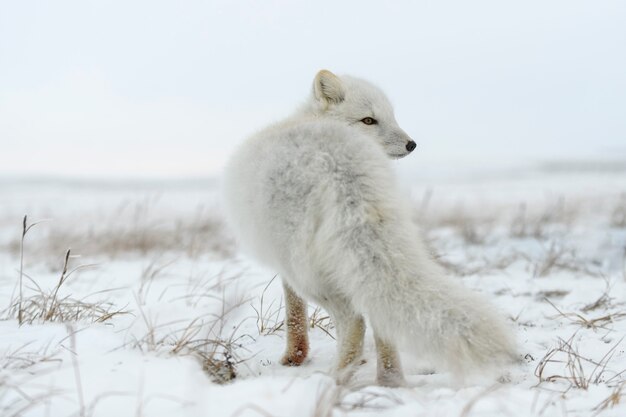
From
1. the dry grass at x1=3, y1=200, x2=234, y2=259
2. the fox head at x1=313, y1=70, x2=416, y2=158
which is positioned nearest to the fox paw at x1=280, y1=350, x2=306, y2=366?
the fox head at x1=313, y1=70, x2=416, y2=158

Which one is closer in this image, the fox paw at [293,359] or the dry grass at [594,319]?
the fox paw at [293,359]

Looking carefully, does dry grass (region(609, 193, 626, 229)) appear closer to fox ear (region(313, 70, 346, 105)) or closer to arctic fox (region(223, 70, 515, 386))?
fox ear (region(313, 70, 346, 105))

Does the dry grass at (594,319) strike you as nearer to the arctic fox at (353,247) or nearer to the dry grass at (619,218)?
the arctic fox at (353,247)

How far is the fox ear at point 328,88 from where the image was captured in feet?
13.1

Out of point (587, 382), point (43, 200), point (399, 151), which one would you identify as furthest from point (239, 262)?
point (43, 200)

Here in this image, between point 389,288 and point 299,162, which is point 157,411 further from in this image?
point 299,162

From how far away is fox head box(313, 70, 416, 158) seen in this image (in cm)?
→ 394

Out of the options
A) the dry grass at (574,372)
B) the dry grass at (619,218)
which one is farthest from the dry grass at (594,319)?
the dry grass at (619,218)

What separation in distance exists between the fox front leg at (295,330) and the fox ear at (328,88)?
128 centimetres

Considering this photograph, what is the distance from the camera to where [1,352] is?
2873mm

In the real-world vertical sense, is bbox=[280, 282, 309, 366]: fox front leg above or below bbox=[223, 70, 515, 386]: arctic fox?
below

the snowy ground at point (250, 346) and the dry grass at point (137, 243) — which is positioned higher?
the snowy ground at point (250, 346)

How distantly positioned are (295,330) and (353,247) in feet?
3.37

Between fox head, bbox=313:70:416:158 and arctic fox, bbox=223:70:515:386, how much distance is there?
2.71 ft
